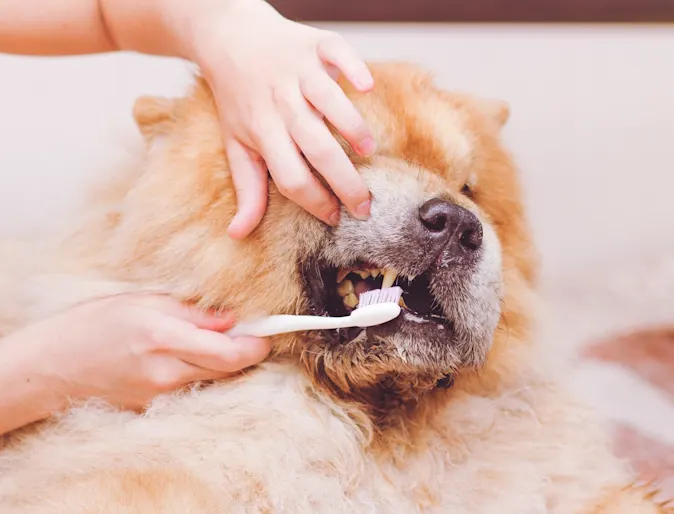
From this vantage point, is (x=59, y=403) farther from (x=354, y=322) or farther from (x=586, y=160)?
(x=586, y=160)

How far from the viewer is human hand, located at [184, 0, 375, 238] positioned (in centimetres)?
96

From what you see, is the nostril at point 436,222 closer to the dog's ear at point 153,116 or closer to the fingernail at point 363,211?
the fingernail at point 363,211

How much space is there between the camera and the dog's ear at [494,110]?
1.37 meters

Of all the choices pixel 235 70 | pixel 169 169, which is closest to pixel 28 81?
pixel 169 169

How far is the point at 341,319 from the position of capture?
98 cm

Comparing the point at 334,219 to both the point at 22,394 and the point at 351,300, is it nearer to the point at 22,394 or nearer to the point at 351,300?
the point at 351,300

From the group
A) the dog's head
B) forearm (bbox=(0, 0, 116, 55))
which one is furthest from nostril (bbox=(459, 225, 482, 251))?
forearm (bbox=(0, 0, 116, 55))

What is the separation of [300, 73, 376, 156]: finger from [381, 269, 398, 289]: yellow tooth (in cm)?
18

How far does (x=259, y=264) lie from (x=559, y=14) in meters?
1.34

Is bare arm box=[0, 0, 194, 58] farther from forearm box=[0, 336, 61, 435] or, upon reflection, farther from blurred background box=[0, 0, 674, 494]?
forearm box=[0, 336, 61, 435]

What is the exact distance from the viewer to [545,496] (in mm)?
1065

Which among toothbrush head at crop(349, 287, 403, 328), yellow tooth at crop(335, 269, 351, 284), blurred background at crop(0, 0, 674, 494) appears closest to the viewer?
toothbrush head at crop(349, 287, 403, 328)

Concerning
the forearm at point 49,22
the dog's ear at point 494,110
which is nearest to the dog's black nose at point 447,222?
the dog's ear at point 494,110

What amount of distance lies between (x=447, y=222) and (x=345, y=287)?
20 cm
